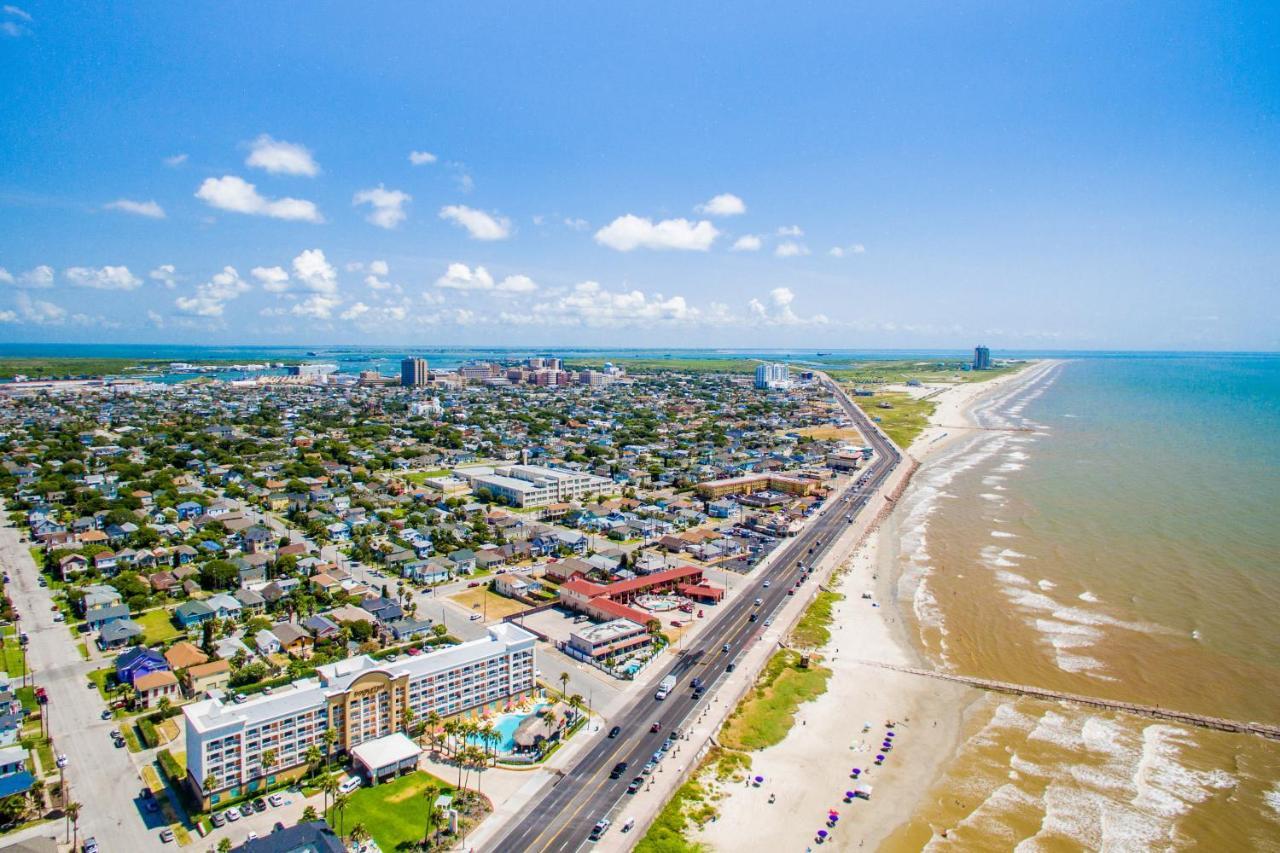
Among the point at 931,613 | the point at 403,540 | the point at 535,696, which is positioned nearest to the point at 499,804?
the point at 535,696

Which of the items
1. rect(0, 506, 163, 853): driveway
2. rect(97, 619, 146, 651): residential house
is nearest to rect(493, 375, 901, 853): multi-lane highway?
rect(0, 506, 163, 853): driveway

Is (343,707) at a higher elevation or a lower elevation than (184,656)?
higher

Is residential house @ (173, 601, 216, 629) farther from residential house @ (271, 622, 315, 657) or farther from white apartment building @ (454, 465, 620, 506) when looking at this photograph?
white apartment building @ (454, 465, 620, 506)

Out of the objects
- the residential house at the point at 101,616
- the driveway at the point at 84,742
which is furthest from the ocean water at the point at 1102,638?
Answer: the residential house at the point at 101,616

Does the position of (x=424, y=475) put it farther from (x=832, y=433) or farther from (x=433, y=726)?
(x=832, y=433)

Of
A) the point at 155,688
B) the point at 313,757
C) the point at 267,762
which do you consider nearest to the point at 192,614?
the point at 155,688

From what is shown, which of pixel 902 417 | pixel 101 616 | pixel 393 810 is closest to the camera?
pixel 393 810
